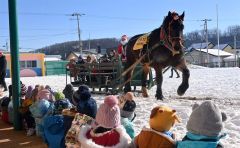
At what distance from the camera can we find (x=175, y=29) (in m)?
9.84

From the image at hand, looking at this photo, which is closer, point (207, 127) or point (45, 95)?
point (207, 127)

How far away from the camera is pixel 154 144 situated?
12.1 feet

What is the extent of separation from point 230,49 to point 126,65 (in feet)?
317

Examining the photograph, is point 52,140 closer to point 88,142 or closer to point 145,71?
point 88,142

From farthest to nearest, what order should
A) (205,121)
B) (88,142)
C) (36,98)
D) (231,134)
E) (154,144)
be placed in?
(36,98) → (231,134) → (88,142) → (154,144) → (205,121)

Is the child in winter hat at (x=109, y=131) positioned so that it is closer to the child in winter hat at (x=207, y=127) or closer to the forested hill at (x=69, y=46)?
the child in winter hat at (x=207, y=127)

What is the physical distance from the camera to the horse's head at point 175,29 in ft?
32.2

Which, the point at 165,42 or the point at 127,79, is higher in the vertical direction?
the point at 165,42

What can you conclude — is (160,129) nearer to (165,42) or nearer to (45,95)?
(45,95)

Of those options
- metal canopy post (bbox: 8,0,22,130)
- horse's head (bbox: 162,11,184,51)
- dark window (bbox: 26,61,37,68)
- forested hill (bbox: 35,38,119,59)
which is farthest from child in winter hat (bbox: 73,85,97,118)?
forested hill (bbox: 35,38,119,59)

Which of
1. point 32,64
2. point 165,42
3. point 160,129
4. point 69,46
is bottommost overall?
point 160,129

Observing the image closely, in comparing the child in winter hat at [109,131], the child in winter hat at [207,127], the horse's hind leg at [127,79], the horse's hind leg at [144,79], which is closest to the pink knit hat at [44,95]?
the child in winter hat at [109,131]

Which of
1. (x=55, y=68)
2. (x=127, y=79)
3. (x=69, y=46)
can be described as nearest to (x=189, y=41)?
(x=69, y=46)

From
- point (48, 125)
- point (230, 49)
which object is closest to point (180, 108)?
point (48, 125)
